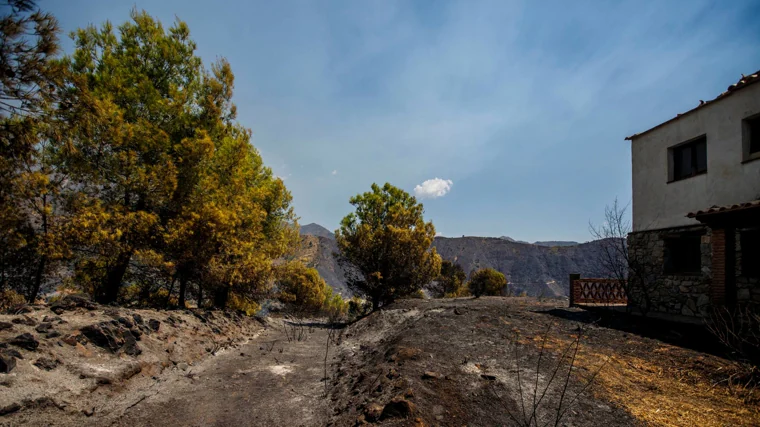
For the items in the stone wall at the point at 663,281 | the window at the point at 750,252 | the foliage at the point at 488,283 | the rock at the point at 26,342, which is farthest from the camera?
the foliage at the point at 488,283

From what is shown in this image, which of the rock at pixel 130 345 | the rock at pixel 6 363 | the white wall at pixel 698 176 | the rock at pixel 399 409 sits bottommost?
the rock at pixel 130 345

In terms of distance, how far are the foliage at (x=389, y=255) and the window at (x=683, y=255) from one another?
36.6ft

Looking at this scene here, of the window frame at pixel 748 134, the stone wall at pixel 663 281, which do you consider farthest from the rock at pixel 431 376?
the window frame at pixel 748 134

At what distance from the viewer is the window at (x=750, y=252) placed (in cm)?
862

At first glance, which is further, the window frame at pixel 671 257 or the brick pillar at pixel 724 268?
the window frame at pixel 671 257

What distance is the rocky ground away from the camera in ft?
13.5

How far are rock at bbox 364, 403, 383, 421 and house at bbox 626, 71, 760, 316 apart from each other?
9.09m

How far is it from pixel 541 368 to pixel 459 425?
269cm

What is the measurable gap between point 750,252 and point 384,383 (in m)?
10.1

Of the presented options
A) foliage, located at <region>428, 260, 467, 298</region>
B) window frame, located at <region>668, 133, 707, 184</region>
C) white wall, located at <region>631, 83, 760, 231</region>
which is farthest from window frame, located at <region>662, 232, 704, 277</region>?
foliage, located at <region>428, 260, 467, 298</region>

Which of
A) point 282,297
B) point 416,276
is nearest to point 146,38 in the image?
point 282,297

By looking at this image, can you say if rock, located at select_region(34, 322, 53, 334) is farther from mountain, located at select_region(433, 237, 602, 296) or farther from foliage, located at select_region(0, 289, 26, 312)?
mountain, located at select_region(433, 237, 602, 296)

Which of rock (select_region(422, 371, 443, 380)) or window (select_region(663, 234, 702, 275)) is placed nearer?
rock (select_region(422, 371, 443, 380))

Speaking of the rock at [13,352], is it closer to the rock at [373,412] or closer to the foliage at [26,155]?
the foliage at [26,155]
